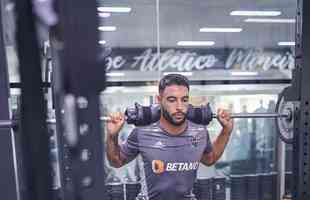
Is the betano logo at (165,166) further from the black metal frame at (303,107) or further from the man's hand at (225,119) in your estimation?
the black metal frame at (303,107)

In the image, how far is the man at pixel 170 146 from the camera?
7.27 feet

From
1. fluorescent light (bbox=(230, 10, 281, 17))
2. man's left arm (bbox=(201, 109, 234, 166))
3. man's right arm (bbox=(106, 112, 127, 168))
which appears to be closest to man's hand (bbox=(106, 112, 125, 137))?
man's right arm (bbox=(106, 112, 127, 168))

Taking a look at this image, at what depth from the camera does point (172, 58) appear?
2.74m

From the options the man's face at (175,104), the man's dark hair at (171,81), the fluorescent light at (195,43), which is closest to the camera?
the man's face at (175,104)

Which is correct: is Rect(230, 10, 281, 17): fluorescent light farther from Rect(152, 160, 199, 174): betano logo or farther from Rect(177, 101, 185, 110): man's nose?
Rect(152, 160, 199, 174): betano logo

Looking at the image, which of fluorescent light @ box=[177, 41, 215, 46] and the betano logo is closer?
the betano logo

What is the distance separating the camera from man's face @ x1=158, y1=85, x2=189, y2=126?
2.21 metres

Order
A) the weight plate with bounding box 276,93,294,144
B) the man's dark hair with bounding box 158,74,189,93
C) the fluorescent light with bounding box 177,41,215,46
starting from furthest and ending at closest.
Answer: the fluorescent light with bounding box 177,41,215,46, the man's dark hair with bounding box 158,74,189,93, the weight plate with bounding box 276,93,294,144

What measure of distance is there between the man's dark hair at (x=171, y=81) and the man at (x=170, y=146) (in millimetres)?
23

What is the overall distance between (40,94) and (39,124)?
0.06 metres

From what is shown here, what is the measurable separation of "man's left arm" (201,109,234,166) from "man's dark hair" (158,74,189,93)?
34cm

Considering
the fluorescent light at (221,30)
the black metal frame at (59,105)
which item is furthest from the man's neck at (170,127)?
the black metal frame at (59,105)

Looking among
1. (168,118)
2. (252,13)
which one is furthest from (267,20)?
(168,118)

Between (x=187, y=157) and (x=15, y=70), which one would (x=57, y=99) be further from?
(x=187, y=157)
